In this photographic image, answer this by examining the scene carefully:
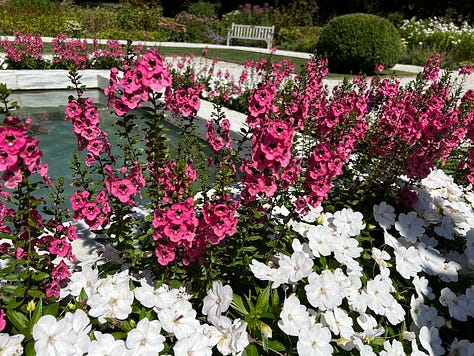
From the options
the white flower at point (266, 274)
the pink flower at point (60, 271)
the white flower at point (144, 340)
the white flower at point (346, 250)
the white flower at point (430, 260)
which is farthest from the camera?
the white flower at point (430, 260)

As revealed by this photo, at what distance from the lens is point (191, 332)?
1.85 m

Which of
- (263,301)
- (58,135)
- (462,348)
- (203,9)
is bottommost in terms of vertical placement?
(58,135)

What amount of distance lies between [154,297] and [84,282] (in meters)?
0.37

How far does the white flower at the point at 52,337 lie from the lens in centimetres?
156

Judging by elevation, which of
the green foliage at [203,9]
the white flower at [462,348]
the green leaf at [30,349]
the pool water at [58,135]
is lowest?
the pool water at [58,135]

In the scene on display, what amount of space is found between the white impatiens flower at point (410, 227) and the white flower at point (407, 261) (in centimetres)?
21

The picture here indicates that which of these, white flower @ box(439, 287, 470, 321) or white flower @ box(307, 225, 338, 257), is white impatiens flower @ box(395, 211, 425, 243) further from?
white flower @ box(307, 225, 338, 257)

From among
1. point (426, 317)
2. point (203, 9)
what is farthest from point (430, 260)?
point (203, 9)

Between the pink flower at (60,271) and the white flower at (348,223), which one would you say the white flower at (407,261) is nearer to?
the white flower at (348,223)

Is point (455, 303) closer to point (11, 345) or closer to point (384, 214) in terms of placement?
point (384, 214)

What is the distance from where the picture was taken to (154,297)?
1940 mm

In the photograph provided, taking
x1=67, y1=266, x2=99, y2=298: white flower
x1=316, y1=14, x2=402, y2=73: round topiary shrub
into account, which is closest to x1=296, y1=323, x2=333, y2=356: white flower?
x1=67, y1=266, x2=99, y2=298: white flower

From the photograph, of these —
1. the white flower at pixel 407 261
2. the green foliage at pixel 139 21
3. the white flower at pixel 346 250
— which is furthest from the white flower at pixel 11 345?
the green foliage at pixel 139 21

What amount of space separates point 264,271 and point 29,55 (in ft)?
27.2
